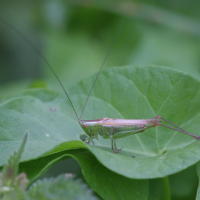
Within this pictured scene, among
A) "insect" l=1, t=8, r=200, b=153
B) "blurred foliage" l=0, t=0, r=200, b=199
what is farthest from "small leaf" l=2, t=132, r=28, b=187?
"blurred foliage" l=0, t=0, r=200, b=199

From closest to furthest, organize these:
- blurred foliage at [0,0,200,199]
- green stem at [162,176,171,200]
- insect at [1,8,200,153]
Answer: green stem at [162,176,171,200] → insect at [1,8,200,153] → blurred foliage at [0,0,200,199]

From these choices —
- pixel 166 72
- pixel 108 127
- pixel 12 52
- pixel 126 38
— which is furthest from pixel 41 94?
pixel 12 52

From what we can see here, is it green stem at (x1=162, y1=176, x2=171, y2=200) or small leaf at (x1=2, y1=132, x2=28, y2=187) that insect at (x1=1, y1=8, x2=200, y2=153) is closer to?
green stem at (x1=162, y1=176, x2=171, y2=200)

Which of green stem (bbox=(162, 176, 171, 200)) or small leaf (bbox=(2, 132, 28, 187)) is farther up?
small leaf (bbox=(2, 132, 28, 187))

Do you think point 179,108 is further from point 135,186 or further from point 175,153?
point 135,186

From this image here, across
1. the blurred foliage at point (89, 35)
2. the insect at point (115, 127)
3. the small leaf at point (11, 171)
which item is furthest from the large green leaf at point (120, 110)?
the blurred foliage at point (89, 35)

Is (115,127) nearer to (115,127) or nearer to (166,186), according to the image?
(115,127)
